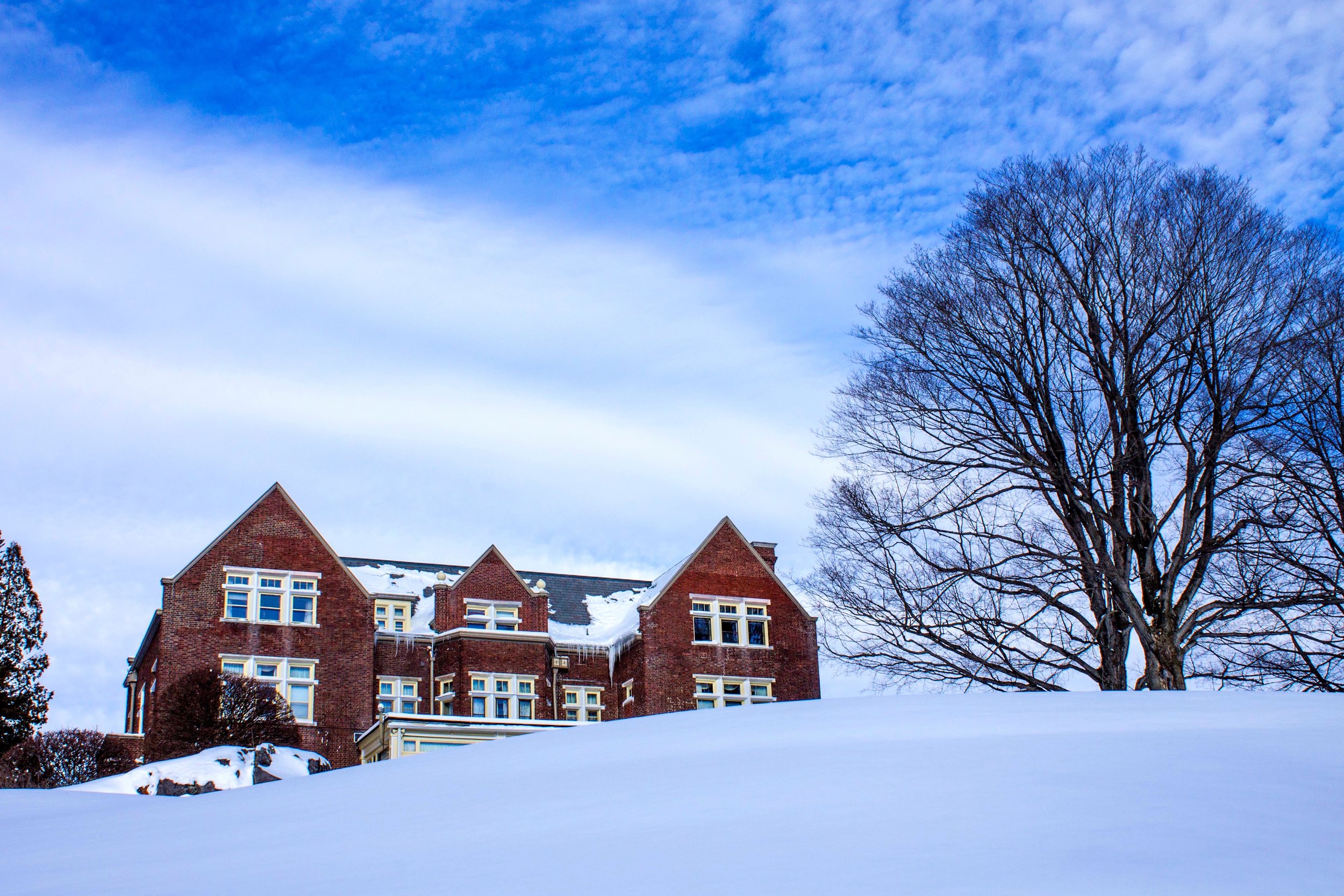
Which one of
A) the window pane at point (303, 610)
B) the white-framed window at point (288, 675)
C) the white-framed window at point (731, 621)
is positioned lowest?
the white-framed window at point (288, 675)

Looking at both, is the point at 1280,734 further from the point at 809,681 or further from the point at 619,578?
the point at 619,578

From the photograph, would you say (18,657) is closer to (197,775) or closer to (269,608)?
(269,608)

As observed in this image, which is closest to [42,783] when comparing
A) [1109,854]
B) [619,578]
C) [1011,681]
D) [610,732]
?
[619,578]

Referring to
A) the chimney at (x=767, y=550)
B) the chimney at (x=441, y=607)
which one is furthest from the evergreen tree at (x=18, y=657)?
the chimney at (x=767, y=550)

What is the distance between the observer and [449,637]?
3503 centimetres

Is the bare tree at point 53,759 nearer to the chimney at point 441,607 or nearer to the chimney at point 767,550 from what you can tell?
the chimney at point 441,607

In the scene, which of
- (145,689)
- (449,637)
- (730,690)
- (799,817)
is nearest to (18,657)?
(145,689)

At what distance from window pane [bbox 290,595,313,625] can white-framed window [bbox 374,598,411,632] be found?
9.55ft

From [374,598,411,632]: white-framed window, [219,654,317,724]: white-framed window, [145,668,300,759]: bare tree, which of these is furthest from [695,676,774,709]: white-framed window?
[145,668,300,759]: bare tree

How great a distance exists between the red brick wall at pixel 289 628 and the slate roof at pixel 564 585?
13.7 ft

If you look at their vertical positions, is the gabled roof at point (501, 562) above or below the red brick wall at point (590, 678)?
above

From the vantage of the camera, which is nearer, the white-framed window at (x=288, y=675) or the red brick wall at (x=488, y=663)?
the white-framed window at (x=288, y=675)

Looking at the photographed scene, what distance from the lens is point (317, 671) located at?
1283 inches

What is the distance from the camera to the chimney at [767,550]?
1593 inches
